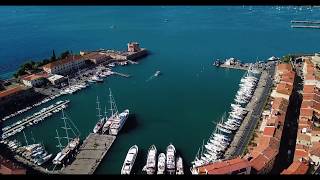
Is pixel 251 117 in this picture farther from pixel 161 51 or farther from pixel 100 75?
pixel 161 51

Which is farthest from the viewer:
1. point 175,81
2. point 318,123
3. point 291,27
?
point 291,27

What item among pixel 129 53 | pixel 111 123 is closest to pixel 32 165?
pixel 111 123

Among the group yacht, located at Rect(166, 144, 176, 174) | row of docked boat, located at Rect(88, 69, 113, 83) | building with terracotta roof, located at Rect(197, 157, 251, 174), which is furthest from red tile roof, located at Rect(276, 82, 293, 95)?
row of docked boat, located at Rect(88, 69, 113, 83)

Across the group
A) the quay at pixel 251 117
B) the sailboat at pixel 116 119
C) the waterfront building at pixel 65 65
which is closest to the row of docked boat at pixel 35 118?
the sailboat at pixel 116 119

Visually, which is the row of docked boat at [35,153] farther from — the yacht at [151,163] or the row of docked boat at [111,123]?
the yacht at [151,163]

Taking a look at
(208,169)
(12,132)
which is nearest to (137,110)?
(12,132)
